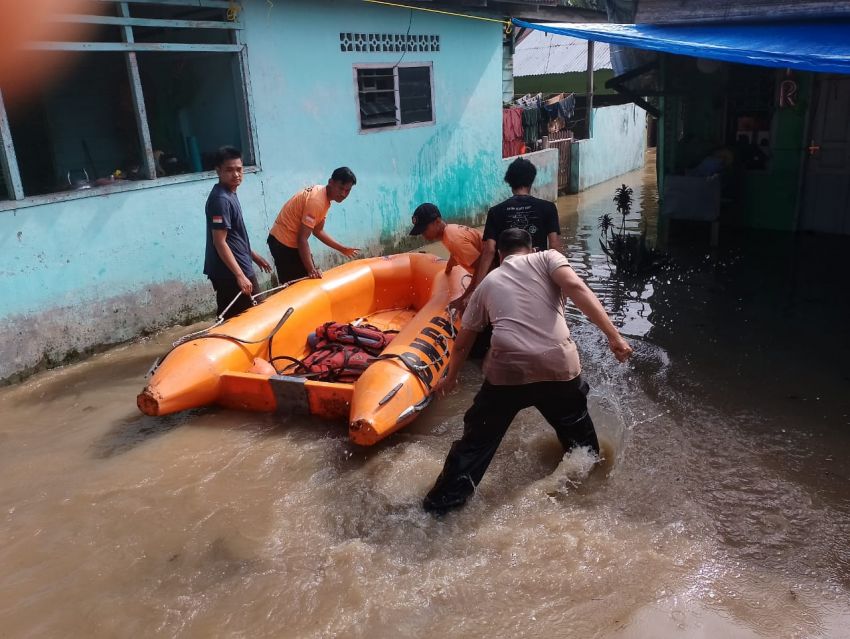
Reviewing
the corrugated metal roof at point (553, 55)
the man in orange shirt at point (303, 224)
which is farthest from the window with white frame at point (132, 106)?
the corrugated metal roof at point (553, 55)

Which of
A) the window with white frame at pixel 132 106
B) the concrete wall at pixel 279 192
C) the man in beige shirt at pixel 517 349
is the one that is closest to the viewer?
the man in beige shirt at pixel 517 349

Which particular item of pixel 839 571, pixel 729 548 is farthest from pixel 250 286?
pixel 839 571

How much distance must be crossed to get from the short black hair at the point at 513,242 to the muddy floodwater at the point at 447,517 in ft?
3.96

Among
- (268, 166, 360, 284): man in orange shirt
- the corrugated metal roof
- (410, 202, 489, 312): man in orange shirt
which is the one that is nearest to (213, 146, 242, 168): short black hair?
(268, 166, 360, 284): man in orange shirt

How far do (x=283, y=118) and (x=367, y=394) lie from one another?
4326mm

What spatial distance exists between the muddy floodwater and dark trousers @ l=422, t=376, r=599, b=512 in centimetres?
13

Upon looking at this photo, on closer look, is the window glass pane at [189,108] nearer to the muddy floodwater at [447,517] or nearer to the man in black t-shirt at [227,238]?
the man in black t-shirt at [227,238]

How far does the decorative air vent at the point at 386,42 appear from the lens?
7.93 metres

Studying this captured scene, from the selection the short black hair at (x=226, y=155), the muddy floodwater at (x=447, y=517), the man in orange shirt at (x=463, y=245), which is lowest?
the muddy floodwater at (x=447, y=517)

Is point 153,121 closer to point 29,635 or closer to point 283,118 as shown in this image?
point 283,118

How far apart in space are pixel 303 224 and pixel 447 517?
2783 millimetres

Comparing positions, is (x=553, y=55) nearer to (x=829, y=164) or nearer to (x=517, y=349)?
(x=829, y=164)

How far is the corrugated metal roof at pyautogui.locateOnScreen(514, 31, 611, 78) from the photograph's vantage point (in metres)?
15.6

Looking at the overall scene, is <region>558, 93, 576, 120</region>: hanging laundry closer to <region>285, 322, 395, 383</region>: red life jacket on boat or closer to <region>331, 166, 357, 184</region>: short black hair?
<region>331, 166, 357, 184</region>: short black hair
